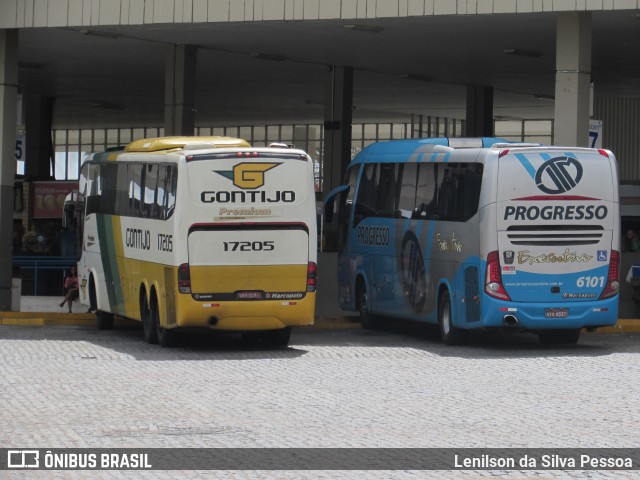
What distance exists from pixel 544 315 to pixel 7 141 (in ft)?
41.3

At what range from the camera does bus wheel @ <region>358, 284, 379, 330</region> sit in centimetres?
2806

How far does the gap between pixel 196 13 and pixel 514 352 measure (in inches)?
381

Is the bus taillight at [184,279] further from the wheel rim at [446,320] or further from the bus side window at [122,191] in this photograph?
the wheel rim at [446,320]

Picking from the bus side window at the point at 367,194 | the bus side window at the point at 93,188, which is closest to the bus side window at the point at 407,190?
the bus side window at the point at 367,194

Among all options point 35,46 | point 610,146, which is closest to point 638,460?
point 35,46

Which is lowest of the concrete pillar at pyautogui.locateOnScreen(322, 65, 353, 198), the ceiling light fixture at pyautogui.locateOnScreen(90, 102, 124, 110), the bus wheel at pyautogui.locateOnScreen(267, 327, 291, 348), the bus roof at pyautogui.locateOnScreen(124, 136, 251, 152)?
the bus wheel at pyautogui.locateOnScreen(267, 327, 291, 348)

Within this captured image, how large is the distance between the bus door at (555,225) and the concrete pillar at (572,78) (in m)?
4.10

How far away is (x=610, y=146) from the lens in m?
52.4

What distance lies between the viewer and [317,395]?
16250 mm

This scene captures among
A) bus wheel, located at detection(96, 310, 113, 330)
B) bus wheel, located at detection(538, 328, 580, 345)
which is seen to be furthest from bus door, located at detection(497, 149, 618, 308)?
bus wheel, located at detection(96, 310, 113, 330)

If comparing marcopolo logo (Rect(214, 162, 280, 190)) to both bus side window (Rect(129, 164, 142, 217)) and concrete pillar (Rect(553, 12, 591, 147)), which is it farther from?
concrete pillar (Rect(553, 12, 591, 147))

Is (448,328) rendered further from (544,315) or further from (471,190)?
(471,190)

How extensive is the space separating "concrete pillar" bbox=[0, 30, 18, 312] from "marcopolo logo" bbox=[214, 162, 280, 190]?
30.2 feet

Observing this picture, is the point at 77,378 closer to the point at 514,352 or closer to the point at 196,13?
the point at 514,352
